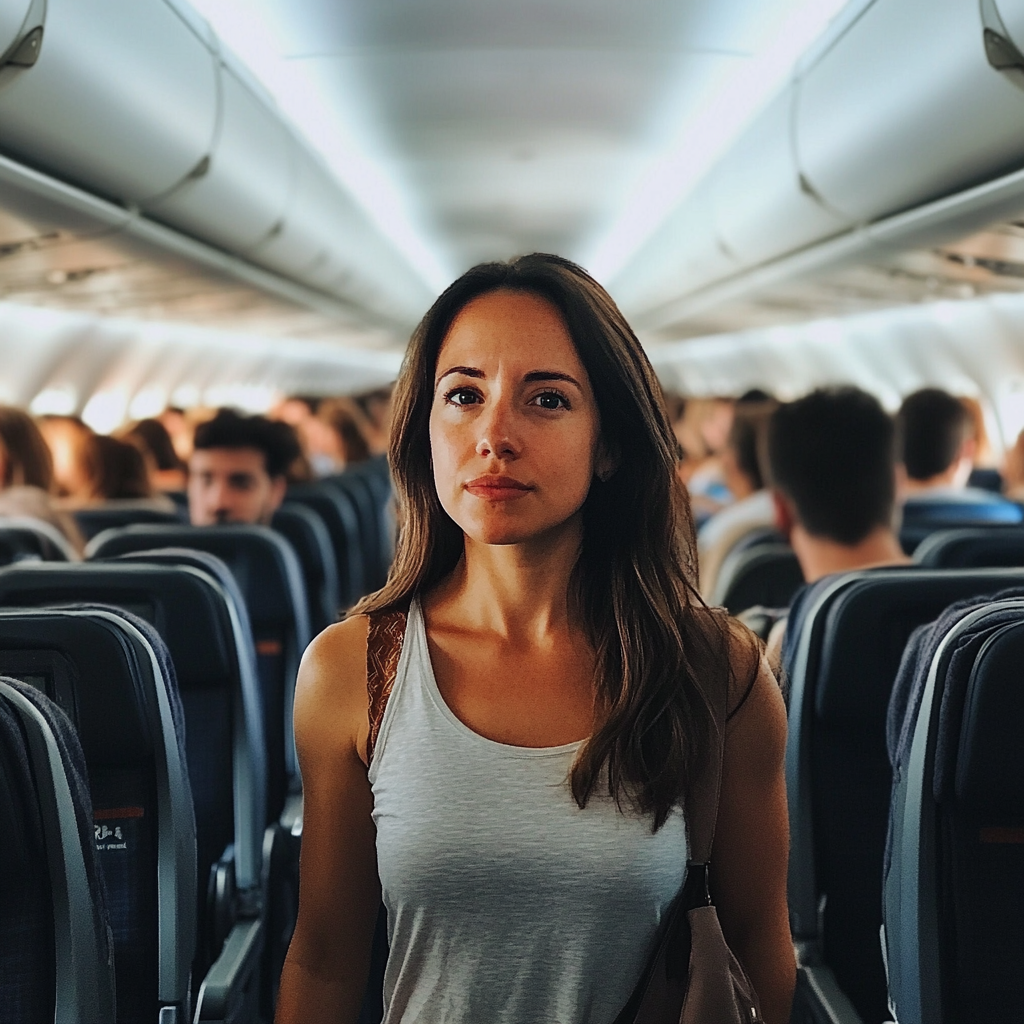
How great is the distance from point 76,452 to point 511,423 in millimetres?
4788

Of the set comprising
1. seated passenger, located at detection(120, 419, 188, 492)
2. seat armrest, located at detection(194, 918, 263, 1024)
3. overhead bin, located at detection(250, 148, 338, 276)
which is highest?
overhead bin, located at detection(250, 148, 338, 276)

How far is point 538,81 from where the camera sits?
6.01 metres

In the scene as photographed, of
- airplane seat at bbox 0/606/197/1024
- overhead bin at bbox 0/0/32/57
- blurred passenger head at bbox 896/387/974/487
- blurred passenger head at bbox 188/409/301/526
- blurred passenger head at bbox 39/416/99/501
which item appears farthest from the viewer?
blurred passenger head at bbox 39/416/99/501

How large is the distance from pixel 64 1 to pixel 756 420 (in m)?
3.31

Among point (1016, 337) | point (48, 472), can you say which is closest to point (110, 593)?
point (48, 472)

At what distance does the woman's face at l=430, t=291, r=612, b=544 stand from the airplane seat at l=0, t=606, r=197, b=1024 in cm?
82

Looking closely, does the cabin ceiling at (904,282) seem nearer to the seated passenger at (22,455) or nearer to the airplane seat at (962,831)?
the airplane seat at (962,831)

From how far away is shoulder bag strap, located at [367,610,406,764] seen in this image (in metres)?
1.70

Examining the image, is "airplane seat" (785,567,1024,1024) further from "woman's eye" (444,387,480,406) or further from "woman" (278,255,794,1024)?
"woman's eye" (444,387,480,406)

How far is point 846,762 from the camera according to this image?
2.75 metres

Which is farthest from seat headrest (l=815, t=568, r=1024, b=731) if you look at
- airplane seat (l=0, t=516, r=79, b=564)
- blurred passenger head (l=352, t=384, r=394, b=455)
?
blurred passenger head (l=352, t=384, r=394, b=455)

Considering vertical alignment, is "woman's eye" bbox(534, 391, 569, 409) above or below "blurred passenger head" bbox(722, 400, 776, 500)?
below

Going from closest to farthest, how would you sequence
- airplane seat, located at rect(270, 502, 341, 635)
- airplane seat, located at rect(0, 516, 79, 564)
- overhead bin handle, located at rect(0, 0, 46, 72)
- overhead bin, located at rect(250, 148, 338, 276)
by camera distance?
overhead bin handle, located at rect(0, 0, 46, 72) < airplane seat, located at rect(0, 516, 79, 564) < airplane seat, located at rect(270, 502, 341, 635) < overhead bin, located at rect(250, 148, 338, 276)

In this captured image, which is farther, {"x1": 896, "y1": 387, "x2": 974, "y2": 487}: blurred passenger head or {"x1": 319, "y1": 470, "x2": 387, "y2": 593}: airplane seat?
{"x1": 319, "y1": 470, "x2": 387, "y2": 593}: airplane seat
